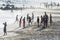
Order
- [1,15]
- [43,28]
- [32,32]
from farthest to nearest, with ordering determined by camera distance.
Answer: [1,15], [43,28], [32,32]

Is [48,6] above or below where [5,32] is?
above

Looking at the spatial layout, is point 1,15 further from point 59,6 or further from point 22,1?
point 59,6

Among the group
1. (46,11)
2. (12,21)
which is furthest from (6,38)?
(46,11)

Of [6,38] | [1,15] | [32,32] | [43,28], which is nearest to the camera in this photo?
[6,38]

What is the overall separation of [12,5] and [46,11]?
2.06ft

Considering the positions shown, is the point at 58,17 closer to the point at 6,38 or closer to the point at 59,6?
the point at 59,6

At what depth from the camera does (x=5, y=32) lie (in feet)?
7.86

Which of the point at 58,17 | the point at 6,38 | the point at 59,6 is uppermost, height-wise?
the point at 59,6

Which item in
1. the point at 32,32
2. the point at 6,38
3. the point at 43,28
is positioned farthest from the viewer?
the point at 43,28

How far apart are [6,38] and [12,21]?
71cm

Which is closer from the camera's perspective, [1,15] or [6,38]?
[6,38]

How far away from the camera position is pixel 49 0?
2996mm

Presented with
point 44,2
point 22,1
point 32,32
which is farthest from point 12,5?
point 32,32

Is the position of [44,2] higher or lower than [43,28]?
higher
